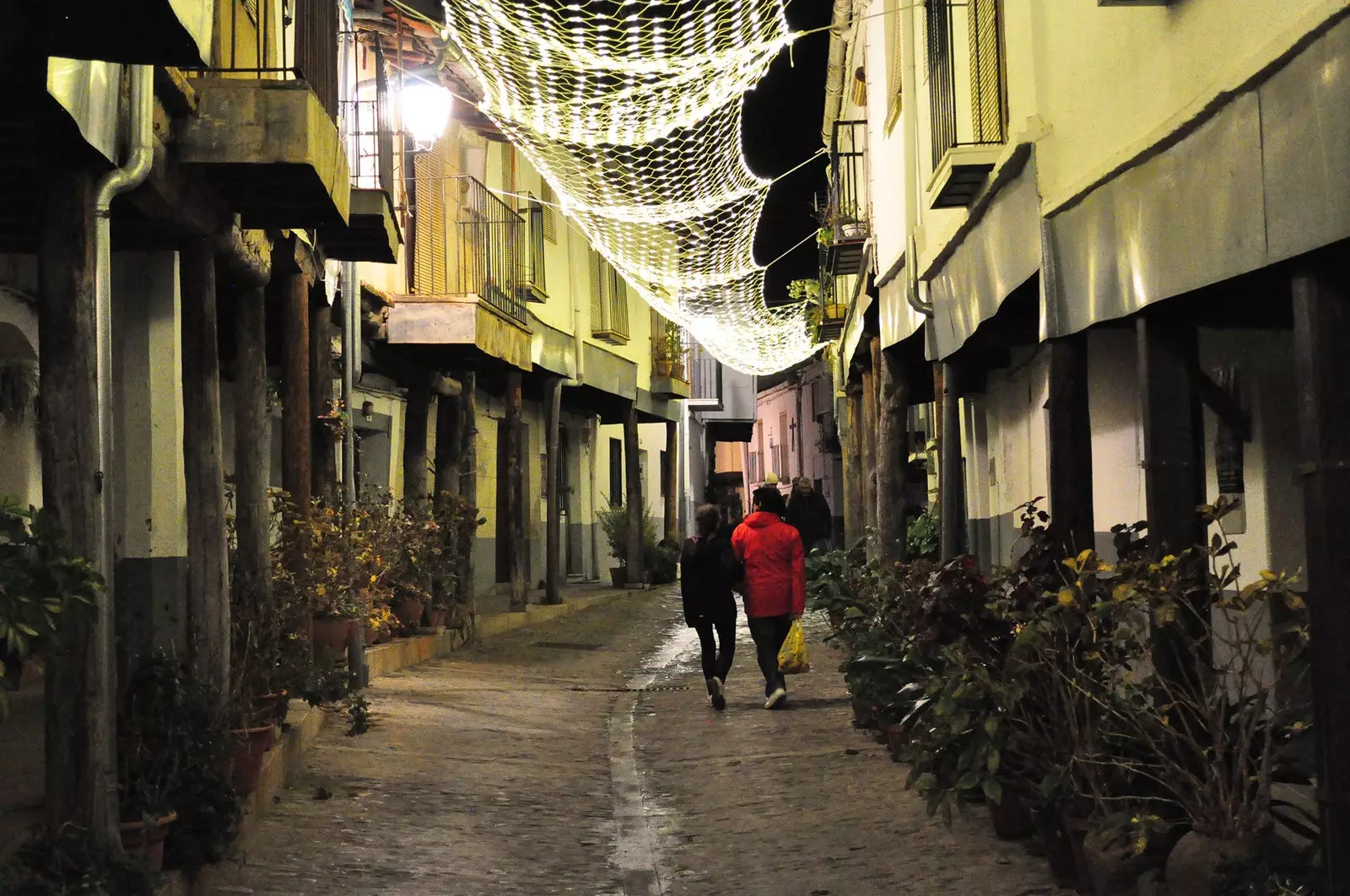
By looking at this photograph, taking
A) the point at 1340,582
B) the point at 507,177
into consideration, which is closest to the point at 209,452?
the point at 1340,582

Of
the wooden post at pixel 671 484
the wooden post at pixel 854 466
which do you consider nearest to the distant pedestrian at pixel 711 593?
the wooden post at pixel 854 466

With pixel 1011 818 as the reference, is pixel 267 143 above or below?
above

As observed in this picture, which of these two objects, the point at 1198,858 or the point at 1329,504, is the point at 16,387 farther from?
the point at 1329,504

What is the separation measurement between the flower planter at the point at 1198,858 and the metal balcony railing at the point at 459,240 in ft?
42.7

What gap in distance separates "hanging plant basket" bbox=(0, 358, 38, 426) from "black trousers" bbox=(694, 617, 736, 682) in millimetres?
4957

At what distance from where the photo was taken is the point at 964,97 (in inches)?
384

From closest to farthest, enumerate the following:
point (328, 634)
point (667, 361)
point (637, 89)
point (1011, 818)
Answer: point (1011, 818) → point (637, 89) → point (328, 634) → point (667, 361)

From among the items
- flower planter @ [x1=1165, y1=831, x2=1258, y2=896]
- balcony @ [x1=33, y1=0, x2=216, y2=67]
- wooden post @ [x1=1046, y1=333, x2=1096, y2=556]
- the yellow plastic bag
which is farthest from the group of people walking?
balcony @ [x1=33, y1=0, x2=216, y2=67]

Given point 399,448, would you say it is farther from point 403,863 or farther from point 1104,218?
point 1104,218

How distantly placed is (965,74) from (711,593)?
4263mm

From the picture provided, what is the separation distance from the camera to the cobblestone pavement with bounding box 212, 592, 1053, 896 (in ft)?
20.6

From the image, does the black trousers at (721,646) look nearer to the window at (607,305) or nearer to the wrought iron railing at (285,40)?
the wrought iron railing at (285,40)

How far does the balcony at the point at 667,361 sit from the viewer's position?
29327mm

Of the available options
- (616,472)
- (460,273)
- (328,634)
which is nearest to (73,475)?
(328,634)
